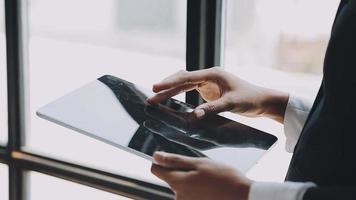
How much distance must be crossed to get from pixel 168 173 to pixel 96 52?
0.90 m

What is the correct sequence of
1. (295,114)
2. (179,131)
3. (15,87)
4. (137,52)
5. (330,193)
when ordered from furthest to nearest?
→ (15,87) < (137,52) < (295,114) < (179,131) < (330,193)

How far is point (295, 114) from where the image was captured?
38.8 inches

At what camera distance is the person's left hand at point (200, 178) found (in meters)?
0.74

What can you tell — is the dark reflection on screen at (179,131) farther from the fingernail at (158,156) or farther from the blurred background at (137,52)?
the blurred background at (137,52)

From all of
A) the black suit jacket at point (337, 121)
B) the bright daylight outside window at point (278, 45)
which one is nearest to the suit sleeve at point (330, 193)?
the black suit jacket at point (337, 121)

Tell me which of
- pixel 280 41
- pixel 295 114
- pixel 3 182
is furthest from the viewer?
pixel 3 182

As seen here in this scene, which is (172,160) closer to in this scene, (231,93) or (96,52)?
(231,93)

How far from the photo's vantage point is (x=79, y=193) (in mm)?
1701

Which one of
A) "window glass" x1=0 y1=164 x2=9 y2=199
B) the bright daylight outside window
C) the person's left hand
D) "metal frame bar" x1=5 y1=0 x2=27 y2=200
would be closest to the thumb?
the person's left hand

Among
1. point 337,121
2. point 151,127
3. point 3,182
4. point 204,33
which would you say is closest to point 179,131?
point 151,127

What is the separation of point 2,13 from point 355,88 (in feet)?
4.24

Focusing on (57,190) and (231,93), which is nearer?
(231,93)

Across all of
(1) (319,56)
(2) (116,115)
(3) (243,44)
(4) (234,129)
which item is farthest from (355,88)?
(3) (243,44)

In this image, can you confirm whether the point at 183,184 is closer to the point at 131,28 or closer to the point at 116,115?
the point at 116,115
